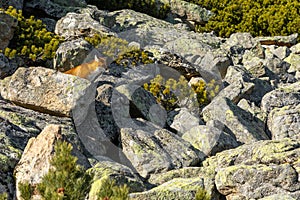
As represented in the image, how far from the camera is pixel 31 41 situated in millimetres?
16000

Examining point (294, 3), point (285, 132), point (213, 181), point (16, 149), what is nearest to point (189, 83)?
point (285, 132)

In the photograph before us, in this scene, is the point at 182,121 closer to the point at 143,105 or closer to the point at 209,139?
the point at 143,105

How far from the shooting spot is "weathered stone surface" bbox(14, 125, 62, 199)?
331 inches

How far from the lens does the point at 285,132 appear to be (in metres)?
13.1

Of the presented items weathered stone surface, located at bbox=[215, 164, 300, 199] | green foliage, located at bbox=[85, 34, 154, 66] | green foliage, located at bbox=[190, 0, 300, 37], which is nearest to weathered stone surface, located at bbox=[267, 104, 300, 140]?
weathered stone surface, located at bbox=[215, 164, 300, 199]

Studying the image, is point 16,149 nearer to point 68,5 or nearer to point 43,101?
point 43,101

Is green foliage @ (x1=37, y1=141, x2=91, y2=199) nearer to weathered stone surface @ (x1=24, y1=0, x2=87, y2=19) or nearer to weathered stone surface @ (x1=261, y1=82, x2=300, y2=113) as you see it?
weathered stone surface @ (x1=261, y1=82, x2=300, y2=113)

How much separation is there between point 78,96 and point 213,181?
3612 mm

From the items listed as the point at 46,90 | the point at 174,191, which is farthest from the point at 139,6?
the point at 174,191

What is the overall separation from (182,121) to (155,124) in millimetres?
797

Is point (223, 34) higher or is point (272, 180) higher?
point (272, 180)

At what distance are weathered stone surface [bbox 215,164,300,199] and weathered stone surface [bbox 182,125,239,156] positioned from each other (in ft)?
7.44

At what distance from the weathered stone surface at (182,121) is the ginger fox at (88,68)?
2.66 m

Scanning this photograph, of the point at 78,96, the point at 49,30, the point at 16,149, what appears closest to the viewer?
the point at 16,149
